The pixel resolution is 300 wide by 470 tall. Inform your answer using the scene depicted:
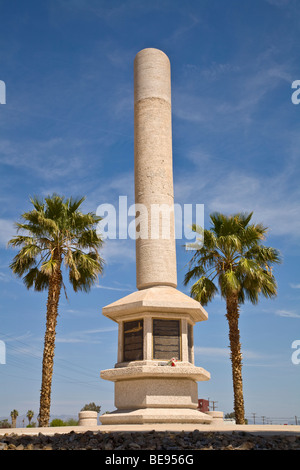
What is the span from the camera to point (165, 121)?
60.7 feet

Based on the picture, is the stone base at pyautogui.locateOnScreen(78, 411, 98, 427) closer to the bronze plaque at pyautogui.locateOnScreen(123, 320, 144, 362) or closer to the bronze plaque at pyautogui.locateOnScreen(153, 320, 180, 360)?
the bronze plaque at pyautogui.locateOnScreen(123, 320, 144, 362)

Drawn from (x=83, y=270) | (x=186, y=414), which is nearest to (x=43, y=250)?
(x=83, y=270)

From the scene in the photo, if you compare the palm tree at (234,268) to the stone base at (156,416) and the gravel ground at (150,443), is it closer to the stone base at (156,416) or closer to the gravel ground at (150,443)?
the stone base at (156,416)

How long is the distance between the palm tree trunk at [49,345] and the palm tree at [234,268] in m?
6.10

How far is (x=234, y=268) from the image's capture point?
22.2 meters

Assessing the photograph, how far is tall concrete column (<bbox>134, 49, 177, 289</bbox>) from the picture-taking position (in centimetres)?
1675

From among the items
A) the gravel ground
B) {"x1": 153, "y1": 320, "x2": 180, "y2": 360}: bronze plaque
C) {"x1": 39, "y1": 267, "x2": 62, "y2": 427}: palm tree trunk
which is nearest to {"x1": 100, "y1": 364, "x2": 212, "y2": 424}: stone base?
{"x1": 153, "y1": 320, "x2": 180, "y2": 360}: bronze plaque

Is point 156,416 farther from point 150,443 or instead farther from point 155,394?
point 150,443

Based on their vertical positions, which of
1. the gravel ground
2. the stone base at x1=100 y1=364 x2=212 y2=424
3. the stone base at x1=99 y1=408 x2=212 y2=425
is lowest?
the gravel ground

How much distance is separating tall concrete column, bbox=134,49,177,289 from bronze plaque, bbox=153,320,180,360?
1616 millimetres

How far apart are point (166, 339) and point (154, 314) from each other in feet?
2.86

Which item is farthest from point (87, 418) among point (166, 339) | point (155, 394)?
point (166, 339)

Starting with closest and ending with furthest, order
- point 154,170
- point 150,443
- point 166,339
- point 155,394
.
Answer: point 150,443 < point 155,394 < point 166,339 < point 154,170
